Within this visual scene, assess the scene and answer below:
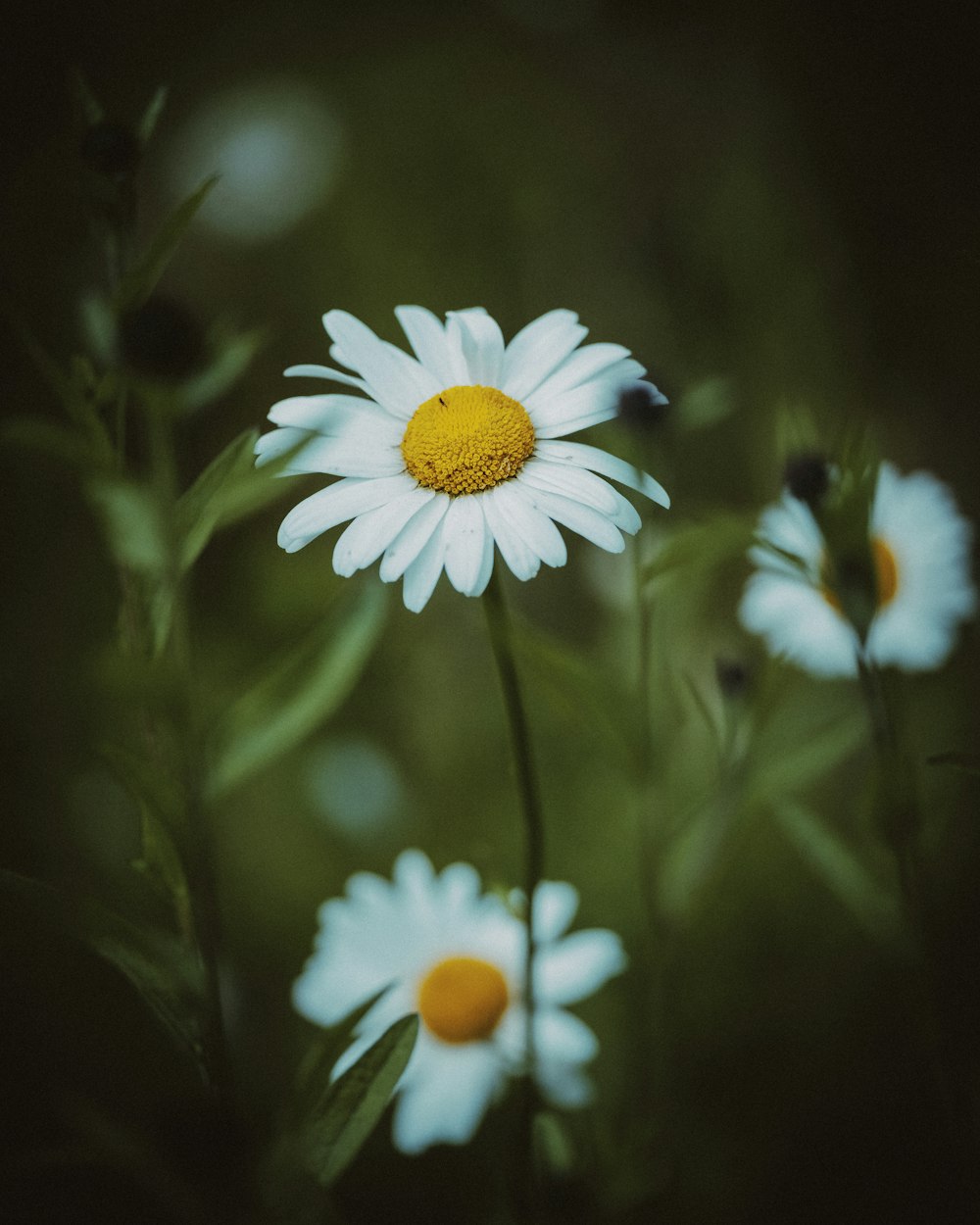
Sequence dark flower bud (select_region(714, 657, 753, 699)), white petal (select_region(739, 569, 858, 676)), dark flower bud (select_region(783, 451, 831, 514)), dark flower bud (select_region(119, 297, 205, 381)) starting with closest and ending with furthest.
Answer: dark flower bud (select_region(119, 297, 205, 381)), dark flower bud (select_region(783, 451, 831, 514)), dark flower bud (select_region(714, 657, 753, 699)), white petal (select_region(739, 569, 858, 676))

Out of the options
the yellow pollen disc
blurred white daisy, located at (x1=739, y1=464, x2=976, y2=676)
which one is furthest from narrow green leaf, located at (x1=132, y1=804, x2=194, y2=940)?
the yellow pollen disc

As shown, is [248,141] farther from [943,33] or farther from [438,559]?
[438,559]

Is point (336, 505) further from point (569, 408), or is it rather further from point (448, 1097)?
point (448, 1097)

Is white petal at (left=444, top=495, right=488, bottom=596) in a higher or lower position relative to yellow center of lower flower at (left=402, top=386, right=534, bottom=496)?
lower

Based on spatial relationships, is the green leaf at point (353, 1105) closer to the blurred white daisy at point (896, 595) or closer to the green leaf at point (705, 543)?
the green leaf at point (705, 543)

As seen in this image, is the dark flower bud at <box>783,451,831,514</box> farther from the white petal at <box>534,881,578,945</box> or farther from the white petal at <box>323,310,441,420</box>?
the white petal at <box>534,881,578,945</box>

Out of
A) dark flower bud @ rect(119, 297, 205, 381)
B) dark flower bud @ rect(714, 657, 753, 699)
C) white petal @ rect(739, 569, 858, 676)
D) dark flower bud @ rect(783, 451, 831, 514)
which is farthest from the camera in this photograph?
white petal @ rect(739, 569, 858, 676)

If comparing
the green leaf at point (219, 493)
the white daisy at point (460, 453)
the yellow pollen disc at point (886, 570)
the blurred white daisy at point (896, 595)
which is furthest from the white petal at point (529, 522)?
the yellow pollen disc at point (886, 570)
